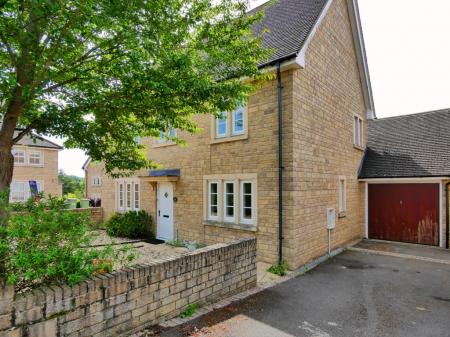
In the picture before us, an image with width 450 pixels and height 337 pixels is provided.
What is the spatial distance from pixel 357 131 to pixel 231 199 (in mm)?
7610

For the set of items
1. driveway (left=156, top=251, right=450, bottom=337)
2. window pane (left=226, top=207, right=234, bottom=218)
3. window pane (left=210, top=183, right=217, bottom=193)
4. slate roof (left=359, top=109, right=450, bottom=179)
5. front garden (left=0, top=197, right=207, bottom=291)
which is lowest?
driveway (left=156, top=251, right=450, bottom=337)

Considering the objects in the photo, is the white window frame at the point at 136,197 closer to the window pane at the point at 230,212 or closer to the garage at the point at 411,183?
the window pane at the point at 230,212

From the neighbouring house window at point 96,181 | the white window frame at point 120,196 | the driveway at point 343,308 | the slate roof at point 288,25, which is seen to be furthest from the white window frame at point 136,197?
the driveway at point 343,308

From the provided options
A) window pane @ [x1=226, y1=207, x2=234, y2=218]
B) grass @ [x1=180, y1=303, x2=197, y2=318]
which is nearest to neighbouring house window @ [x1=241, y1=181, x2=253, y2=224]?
window pane @ [x1=226, y1=207, x2=234, y2=218]

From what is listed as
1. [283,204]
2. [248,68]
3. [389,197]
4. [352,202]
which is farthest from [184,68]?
[389,197]

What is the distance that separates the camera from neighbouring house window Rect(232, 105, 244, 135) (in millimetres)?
9712

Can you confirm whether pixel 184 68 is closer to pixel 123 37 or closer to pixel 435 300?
pixel 123 37

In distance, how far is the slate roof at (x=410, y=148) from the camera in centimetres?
1191

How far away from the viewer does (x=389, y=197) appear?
13.0 m

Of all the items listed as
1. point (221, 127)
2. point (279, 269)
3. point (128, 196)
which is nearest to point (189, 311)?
point (279, 269)

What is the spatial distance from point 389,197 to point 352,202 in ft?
6.14

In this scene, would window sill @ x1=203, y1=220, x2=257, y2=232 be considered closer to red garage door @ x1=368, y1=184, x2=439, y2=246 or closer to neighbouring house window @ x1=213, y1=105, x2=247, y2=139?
neighbouring house window @ x1=213, y1=105, x2=247, y2=139

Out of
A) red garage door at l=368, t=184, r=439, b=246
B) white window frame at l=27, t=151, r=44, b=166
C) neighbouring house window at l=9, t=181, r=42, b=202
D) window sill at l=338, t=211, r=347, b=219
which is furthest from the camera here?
white window frame at l=27, t=151, r=44, b=166

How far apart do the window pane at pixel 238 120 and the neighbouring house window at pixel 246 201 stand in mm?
1804
